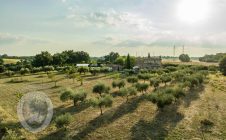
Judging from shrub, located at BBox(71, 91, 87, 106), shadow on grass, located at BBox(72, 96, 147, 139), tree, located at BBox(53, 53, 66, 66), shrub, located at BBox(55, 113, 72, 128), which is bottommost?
shadow on grass, located at BBox(72, 96, 147, 139)

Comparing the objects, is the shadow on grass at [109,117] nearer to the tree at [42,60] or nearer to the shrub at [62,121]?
the shrub at [62,121]

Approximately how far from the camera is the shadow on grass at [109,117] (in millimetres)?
48347

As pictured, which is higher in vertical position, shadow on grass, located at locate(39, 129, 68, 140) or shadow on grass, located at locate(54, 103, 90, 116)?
shadow on grass, located at locate(54, 103, 90, 116)

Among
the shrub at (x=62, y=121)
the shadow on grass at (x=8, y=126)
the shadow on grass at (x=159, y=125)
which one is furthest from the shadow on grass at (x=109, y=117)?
the shadow on grass at (x=8, y=126)

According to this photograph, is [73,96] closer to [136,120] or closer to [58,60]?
[136,120]

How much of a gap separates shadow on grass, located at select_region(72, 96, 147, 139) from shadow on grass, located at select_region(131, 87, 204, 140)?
5934 millimetres

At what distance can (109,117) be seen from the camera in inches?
2231

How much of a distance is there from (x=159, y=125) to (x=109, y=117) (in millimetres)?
10401

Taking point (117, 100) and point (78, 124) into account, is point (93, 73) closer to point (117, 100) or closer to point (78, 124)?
point (117, 100)

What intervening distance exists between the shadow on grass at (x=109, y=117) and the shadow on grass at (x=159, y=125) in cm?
593

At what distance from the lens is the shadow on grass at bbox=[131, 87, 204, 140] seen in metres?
46.7

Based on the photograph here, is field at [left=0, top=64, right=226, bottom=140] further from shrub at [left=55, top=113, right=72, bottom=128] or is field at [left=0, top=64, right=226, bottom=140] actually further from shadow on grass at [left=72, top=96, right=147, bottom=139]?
shrub at [left=55, top=113, right=72, bottom=128]

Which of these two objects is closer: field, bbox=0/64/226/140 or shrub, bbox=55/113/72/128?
field, bbox=0/64/226/140

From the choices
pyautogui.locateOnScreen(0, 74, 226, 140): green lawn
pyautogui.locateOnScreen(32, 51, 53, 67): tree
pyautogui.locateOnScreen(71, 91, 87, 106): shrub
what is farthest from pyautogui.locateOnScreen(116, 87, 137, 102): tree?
pyautogui.locateOnScreen(32, 51, 53, 67): tree
